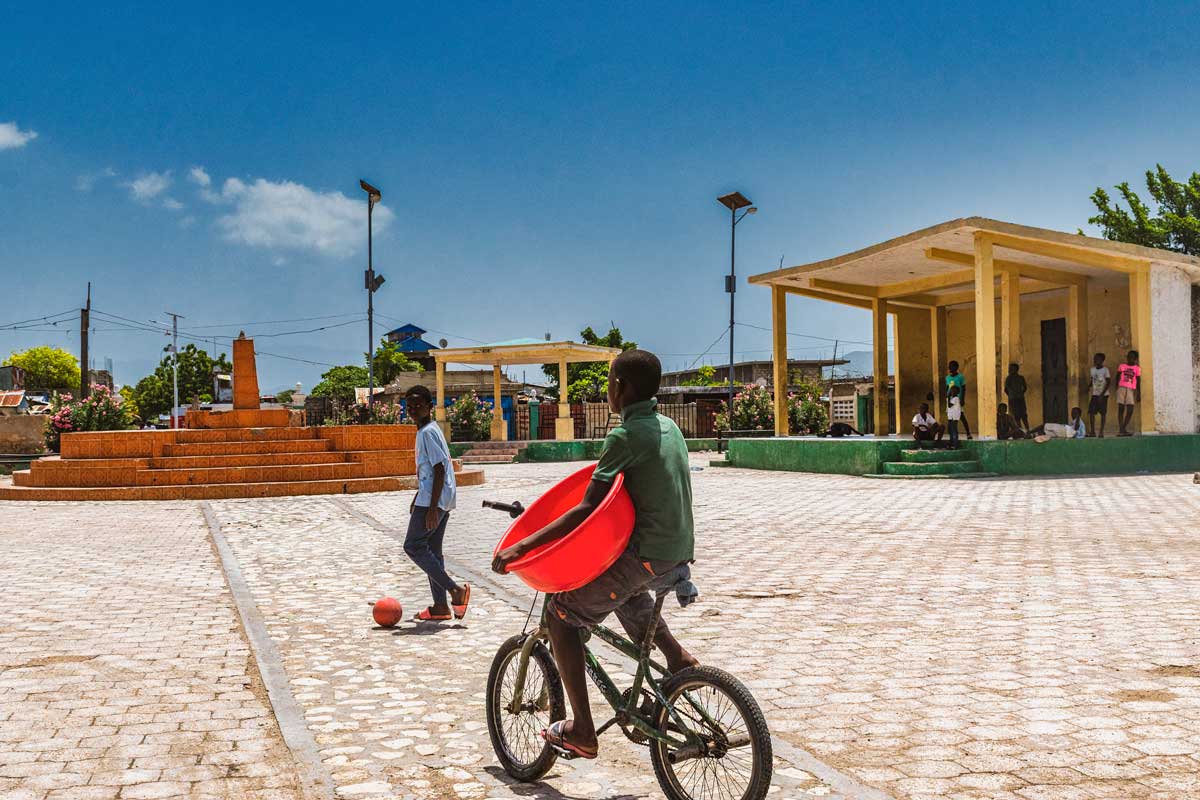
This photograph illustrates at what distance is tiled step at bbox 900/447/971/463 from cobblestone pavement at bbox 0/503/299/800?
503 inches

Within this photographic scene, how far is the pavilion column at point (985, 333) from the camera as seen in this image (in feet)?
55.6

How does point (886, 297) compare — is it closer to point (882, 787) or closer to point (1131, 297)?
point (1131, 297)

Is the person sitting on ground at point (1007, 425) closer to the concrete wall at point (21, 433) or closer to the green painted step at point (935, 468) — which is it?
the green painted step at point (935, 468)

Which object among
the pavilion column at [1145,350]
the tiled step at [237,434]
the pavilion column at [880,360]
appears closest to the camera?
the tiled step at [237,434]

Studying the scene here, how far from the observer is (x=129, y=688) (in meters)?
4.60

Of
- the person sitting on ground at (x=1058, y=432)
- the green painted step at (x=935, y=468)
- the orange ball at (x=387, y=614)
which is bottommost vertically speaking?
the orange ball at (x=387, y=614)

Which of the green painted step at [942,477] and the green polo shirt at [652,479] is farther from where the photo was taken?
the green painted step at [942,477]

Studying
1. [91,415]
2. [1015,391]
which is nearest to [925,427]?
[1015,391]

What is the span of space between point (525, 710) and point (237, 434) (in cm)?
1639

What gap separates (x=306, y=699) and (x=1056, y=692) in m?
3.32

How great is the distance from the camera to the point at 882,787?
3.24m

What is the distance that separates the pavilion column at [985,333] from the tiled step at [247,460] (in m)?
11.5

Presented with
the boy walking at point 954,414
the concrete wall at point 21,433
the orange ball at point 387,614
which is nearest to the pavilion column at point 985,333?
the boy walking at point 954,414

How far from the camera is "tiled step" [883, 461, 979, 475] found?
17.2 meters
